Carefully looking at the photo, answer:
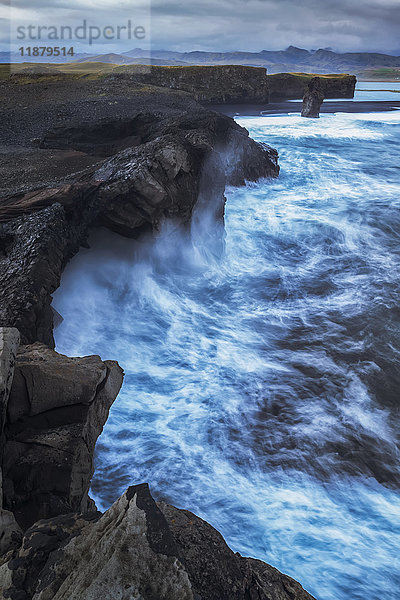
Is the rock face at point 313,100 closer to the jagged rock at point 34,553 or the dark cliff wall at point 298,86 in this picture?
the dark cliff wall at point 298,86

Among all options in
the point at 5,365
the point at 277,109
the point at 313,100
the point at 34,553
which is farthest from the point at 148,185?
the point at 277,109

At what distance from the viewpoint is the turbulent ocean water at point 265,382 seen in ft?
14.2

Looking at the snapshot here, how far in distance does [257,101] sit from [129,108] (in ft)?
124

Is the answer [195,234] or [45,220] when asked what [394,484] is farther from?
[195,234]

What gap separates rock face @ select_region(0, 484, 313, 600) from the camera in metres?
2.02

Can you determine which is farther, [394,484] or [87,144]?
[87,144]

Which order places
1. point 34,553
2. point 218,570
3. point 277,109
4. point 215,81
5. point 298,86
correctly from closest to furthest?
1. point 34,553
2. point 218,570
3. point 277,109
4. point 215,81
5. point 298,86

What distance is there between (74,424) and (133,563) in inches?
67.7

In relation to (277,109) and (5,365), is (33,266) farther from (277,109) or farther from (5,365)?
(277,109)

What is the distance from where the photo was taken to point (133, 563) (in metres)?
2.04

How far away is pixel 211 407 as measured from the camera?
5.97 metres

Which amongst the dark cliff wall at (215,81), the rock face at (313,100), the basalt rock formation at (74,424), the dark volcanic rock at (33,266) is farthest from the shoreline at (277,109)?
the dark volcanic rock at (33,266)

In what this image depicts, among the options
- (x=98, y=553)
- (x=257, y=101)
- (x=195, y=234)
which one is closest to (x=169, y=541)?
(x=98, y=553)

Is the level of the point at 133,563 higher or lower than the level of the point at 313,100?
lower
